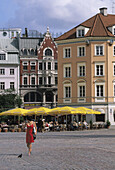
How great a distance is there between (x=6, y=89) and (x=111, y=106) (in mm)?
23643

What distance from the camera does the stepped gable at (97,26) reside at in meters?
71.4

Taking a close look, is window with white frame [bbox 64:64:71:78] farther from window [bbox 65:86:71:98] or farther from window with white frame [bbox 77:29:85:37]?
window with white frame [bbox 77:29:85:37]

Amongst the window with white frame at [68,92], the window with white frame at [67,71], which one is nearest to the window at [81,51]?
the window with white frame at [67,71]

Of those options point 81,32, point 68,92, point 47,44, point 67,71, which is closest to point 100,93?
point 68,92

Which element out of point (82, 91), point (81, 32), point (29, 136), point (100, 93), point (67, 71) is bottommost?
point (29, 136)

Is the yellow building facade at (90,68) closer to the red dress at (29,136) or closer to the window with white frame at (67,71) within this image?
the window with white frame at (67,71)

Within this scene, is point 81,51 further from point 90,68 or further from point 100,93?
point 100,93

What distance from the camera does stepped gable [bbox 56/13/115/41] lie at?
71.4m

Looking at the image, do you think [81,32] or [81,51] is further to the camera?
[81,32]

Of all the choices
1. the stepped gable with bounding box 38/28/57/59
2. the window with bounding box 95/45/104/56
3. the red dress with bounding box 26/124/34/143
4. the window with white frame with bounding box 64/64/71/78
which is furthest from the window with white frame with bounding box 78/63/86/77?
the red dress with bounding box 26/124/34/143

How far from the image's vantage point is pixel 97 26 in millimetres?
72500

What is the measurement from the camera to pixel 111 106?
70812mm

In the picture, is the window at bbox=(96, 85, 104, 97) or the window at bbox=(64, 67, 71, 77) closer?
the window at bbox=(96, 85, 104, 97)

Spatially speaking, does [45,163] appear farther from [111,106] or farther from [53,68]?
[53,68]
